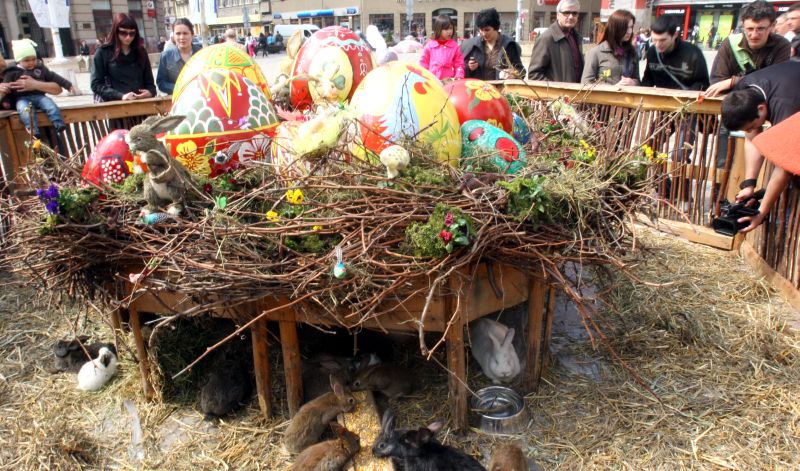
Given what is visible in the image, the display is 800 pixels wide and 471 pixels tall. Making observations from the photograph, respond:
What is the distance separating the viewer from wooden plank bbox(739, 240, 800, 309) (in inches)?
160

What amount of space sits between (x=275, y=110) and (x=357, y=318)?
1642 millimetres

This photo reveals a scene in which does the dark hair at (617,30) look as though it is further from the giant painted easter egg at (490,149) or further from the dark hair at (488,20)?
the giant painted easter egg at (490,149)

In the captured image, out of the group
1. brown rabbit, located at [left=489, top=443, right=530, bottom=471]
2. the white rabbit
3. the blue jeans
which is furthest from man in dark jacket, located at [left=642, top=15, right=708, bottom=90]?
the blue jeans

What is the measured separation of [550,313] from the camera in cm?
322

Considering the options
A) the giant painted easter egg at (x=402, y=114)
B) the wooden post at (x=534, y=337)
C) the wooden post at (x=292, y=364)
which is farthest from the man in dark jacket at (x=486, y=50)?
the wooden post at (x=292, y=364)

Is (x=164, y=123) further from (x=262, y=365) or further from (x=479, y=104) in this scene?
(x=479, y=104)

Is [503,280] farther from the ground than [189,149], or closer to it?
closer to it

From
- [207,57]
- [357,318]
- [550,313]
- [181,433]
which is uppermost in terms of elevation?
[207,57]

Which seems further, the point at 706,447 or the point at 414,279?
the point at 706,447

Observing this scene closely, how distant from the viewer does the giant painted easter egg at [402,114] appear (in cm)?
293

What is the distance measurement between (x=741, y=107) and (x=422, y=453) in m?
3.18

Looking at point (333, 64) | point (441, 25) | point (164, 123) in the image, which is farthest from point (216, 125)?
point (441, 25)

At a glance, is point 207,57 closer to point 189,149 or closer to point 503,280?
point 189,149

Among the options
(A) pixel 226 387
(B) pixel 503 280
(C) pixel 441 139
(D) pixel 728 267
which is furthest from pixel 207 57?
(D) pixel 728 267
